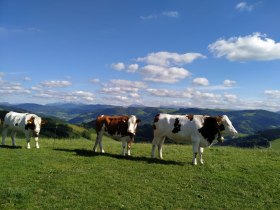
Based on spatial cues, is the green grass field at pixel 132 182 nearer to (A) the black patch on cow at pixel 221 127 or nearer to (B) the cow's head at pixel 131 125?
(B) the cow's head at pixel 131 125

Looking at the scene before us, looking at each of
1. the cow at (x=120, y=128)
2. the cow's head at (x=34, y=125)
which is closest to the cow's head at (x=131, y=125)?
the cow at (x=120, y=128)

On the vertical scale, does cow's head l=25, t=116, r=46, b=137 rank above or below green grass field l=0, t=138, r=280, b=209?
above

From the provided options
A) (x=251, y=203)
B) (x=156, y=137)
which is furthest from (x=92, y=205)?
(x=156, y=137)

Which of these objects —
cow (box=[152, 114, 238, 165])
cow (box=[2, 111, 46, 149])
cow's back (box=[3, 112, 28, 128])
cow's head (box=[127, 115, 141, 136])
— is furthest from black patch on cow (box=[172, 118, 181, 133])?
cow's back (box=[3, 112, 28, 128])

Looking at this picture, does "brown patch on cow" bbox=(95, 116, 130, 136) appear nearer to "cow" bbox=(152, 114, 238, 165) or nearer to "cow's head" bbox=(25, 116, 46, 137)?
"cow" bbox=(152, 114, 238, 165)

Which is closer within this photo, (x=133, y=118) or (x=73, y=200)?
(x=73, y=200)

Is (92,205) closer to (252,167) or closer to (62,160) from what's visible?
(62,160)

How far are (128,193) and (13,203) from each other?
487cm

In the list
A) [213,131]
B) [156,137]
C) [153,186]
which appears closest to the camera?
[153,186]

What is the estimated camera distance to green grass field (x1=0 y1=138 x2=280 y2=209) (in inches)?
555

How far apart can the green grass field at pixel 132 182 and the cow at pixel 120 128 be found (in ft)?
6.01

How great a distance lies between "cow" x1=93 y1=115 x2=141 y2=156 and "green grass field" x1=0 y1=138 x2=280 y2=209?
183 cm

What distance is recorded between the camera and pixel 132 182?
16.7 m

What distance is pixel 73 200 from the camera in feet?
45.8
